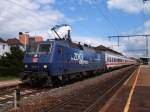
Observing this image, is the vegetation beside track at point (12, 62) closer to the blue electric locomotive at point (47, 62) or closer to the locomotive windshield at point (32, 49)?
the blue electric locomotive at point (47, 62)

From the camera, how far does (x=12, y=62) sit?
119 feet

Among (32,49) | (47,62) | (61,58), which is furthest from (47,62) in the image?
(61,58)

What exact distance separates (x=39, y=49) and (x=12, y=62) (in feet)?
46.1

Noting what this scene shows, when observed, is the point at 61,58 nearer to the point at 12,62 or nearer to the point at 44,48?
the point at 44,48

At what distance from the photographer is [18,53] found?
3606cm

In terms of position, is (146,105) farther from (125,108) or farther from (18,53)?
(18,53)

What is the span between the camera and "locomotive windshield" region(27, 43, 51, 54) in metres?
22.8

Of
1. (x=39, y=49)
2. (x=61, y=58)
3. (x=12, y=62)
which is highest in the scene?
(x=39, y=49)

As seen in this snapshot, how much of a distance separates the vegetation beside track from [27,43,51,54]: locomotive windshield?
42.0 ft

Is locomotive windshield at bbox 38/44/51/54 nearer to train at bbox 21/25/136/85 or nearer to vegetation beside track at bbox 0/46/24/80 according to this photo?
train at bbox 21/25/136/85

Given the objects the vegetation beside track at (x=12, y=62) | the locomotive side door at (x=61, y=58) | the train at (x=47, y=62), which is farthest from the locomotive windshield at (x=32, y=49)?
the vegetation beside track at (x=12, y=62)

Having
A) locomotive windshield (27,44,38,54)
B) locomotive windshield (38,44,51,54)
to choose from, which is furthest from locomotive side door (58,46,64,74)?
locomotive windshield (27,44,38,54)

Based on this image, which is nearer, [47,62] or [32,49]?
[47,62]

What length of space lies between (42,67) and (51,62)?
0.70 metres
